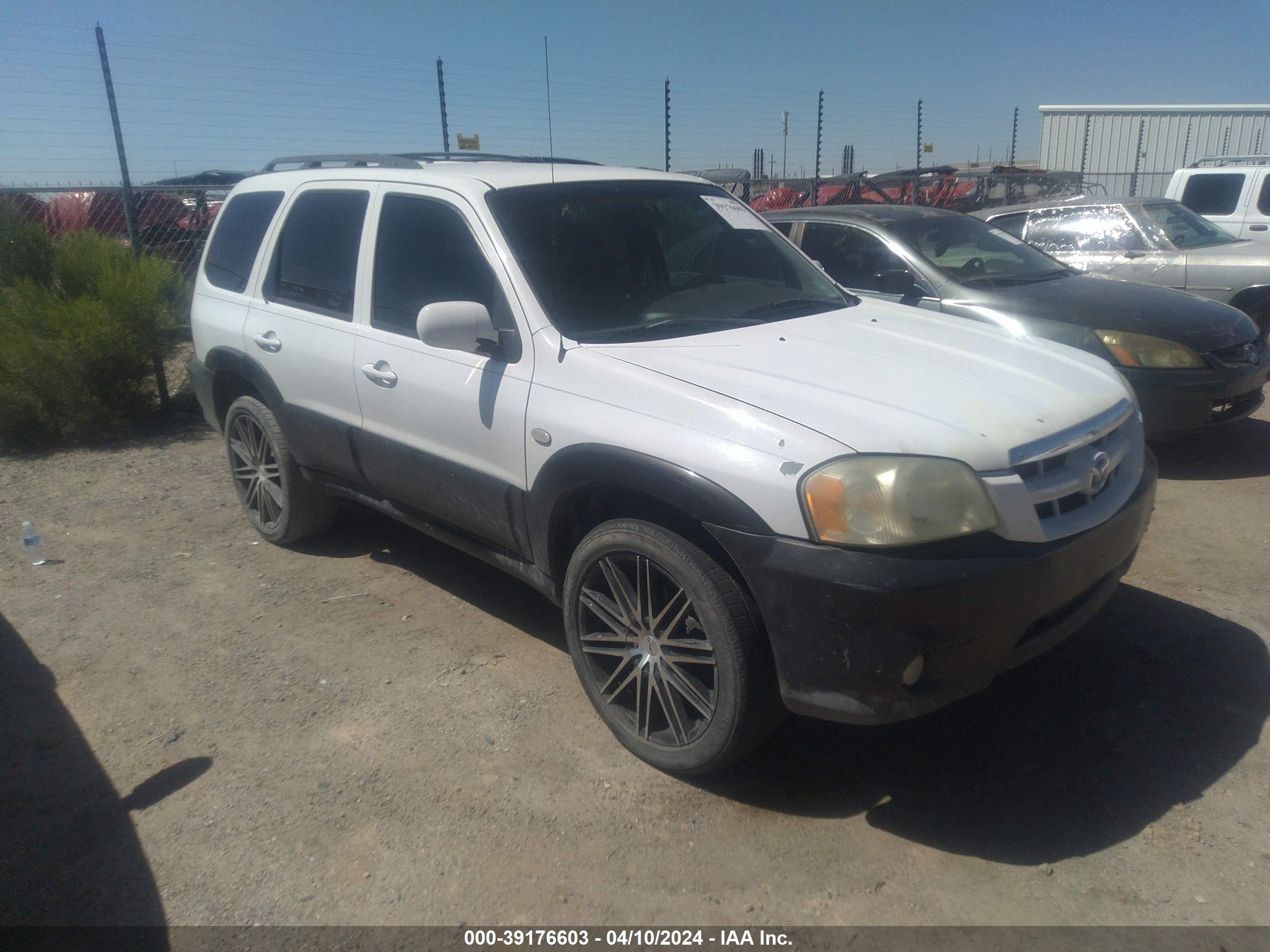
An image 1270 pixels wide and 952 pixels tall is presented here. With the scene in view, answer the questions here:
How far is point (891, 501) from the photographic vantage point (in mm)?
2428

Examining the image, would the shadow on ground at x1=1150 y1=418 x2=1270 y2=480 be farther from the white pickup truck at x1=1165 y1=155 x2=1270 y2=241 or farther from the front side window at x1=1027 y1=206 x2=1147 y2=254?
the white pickup truck at x1=1165 y1=155 x2=1270 y2=241

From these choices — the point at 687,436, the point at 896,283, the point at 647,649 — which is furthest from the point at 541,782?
the point at 896,283

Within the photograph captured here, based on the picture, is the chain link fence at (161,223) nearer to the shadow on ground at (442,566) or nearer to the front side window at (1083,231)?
the shadow on ground at (442,566)

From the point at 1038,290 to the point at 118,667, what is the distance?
5.65 metres

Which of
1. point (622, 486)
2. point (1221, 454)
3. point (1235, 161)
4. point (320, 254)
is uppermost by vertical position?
point (320, 254)

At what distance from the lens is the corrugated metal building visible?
2136 cm

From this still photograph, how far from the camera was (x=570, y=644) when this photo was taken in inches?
129

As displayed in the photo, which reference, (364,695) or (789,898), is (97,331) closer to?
(364,695)

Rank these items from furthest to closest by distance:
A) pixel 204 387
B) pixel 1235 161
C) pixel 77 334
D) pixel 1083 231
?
pixel 1235 161 → pixel 1083 231 → pixel 77 334 → pixel 204 387

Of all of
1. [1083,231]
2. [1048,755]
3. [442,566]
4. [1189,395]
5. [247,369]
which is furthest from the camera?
[1083,231]

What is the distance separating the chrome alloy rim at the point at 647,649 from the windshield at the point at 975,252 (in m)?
4.14

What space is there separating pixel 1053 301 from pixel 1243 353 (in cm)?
112

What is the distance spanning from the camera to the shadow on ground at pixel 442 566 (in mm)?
4234

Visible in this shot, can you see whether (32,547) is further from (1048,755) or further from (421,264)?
(1048,755)
